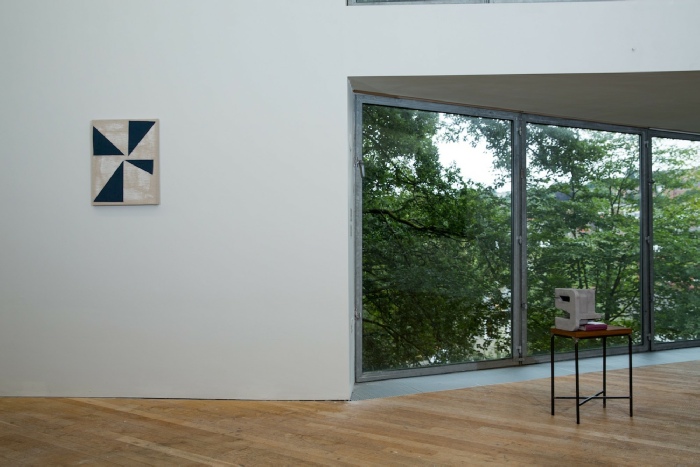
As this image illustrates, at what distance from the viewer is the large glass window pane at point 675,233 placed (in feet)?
22.7

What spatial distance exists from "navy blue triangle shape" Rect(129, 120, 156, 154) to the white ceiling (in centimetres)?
150

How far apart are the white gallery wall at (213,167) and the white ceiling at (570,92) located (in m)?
0.15

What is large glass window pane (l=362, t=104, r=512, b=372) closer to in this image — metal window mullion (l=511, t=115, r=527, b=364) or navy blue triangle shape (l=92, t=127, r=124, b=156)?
metal window mullion (l=511, t=115, r=527, b=364)

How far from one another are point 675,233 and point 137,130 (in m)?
5.15

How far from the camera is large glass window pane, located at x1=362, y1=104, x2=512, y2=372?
18.2ft

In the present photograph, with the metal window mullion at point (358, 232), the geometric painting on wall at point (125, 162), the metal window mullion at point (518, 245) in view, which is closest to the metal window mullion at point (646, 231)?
the metal window mullion at point (518, 245)

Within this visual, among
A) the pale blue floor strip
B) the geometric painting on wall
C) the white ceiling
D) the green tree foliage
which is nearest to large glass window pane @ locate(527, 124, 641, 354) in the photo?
the green tree foliage

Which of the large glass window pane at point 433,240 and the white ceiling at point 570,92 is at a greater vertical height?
the white ceiling at point 570,92

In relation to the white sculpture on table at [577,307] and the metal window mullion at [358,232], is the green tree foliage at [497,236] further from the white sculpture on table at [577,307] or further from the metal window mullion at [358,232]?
the white sculpture on table at [577,307]

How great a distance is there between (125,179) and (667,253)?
513 cm

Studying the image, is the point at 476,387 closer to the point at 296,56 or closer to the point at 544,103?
the point at 544,103

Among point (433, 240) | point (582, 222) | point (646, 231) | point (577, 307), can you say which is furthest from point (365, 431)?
point (646, 231)

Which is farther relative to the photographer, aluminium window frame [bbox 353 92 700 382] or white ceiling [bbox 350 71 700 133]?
aluminium window frame [bbox 353 92 700 382]

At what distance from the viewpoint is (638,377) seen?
5734 millimetres
